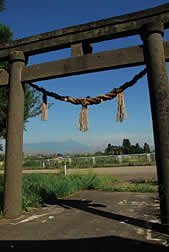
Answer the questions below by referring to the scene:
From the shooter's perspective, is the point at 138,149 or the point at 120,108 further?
Result: the point at 138,149

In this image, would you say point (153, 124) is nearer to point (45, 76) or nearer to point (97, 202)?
point (45, 76)

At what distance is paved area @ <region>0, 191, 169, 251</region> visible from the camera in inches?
87.0

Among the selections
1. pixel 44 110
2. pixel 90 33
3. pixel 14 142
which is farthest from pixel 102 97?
pixel 14 142

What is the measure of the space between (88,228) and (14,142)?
2.01 metres

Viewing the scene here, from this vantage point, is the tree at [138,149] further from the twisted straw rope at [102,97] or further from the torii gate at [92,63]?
the torii gate at [92,63]

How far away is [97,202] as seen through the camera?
438cm

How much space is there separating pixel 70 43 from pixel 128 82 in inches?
54.4

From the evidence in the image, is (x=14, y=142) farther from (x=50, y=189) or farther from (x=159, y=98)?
(x=159, y=98)

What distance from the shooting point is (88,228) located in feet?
8.82

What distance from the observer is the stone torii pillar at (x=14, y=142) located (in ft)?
11.0

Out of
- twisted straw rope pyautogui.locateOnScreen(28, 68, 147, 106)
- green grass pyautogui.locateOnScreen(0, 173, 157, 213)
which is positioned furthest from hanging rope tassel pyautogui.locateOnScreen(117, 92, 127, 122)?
green grass pyautogui.locateOnScreen(0, 173, 157, 213)

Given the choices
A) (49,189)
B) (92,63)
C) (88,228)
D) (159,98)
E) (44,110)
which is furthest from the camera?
(49,189)

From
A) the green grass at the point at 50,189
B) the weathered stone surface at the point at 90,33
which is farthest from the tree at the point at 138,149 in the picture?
the weathered stone surface at the point at 90,33

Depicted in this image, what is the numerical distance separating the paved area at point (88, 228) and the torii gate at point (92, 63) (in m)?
0.37
